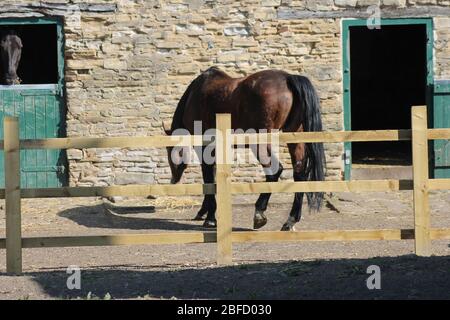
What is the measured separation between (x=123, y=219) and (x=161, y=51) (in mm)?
2957

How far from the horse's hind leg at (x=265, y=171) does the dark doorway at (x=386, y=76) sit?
368 inches

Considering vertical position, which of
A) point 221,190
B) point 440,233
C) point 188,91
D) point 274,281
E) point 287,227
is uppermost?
point 188,91

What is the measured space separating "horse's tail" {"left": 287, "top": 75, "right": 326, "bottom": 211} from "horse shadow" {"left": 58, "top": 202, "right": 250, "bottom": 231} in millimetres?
1119

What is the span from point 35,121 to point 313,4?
4.38m

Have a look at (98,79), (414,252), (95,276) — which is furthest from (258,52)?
(95,276)

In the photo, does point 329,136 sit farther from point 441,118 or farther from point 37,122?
point 37,122

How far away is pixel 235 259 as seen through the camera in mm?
9594

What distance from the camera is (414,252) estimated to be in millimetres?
9594

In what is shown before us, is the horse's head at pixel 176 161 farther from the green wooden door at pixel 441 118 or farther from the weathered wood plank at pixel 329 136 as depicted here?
the green wooden door at pixel 441 118

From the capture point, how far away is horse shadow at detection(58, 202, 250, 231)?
12453 millimetres

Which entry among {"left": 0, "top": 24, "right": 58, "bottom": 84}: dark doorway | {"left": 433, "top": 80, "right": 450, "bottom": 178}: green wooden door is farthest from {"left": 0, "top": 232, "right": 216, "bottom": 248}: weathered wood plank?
{"left": 0, "top": 24, "right": 58, "bottom": 84}: dark doorway

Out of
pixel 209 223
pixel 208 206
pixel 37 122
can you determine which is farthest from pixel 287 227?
pixel 37 122
